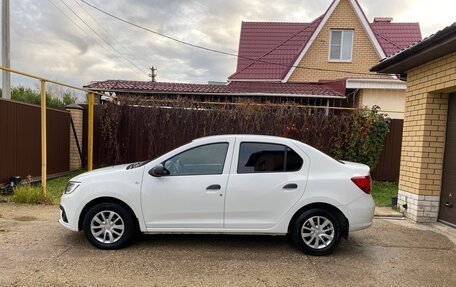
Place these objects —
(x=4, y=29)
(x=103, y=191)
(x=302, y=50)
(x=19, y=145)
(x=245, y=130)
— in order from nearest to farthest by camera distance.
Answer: (x=103, y=191)
(x=19, y=145)
(x=245, y=130)
(x=4, y=29)
(x=302, y=50)

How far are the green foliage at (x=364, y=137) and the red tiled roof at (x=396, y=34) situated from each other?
1002 cm

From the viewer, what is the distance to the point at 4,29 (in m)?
11.0

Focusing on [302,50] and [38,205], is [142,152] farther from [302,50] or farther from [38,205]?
[302,50]

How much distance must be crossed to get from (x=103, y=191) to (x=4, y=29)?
9501mm

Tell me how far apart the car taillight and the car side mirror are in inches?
99.4

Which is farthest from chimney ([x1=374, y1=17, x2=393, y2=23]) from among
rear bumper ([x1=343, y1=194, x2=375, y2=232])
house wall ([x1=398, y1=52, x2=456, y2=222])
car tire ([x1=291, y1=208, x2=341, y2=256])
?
car tire ([x1=291, y1=208, x2=341, y2=256])

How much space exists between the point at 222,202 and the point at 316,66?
14.5 m

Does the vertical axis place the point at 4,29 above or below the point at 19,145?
above

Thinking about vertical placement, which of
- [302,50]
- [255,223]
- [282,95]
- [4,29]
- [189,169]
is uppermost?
[302,50]

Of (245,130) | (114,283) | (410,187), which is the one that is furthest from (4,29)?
(410,187)

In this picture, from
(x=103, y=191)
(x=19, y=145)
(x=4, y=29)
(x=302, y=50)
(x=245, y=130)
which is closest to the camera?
(x=103, y=191)

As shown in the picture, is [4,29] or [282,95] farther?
[282,95]

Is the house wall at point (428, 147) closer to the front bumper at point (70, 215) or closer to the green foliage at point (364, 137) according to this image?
the green foliage at point (364, 137)

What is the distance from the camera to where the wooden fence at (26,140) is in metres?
7.53
